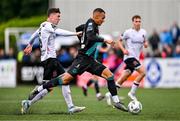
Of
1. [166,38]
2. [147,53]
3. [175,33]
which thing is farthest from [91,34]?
[166,38]

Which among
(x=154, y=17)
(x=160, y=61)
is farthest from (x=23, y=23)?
(x=160, y=61)

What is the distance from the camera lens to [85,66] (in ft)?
55.4

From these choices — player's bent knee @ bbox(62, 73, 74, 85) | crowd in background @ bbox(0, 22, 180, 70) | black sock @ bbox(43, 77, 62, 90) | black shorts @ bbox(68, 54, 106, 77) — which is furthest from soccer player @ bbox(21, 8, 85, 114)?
crowd in background @ bbox(0, 22, 180, 70)

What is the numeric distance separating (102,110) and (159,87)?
1367 cm

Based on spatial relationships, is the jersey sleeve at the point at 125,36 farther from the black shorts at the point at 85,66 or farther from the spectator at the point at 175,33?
the spectator at the point at 175,33

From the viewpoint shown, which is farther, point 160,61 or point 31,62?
point 31,62

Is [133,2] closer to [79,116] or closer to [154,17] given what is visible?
[154,17]

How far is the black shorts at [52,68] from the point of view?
1758 centimetres

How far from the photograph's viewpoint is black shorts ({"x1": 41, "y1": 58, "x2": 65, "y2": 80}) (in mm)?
17578

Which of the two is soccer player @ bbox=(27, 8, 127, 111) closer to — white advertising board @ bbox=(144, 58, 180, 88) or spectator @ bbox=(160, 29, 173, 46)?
white advertising board @ bbox=(144, 58, 180, 88)

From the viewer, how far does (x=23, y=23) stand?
170 feet

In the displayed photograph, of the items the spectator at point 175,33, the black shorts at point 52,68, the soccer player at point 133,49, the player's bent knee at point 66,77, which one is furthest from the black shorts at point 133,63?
the spectator at point 175,33

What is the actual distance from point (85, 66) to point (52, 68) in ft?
3.64

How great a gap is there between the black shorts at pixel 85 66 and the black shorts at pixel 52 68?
32.3 inches
